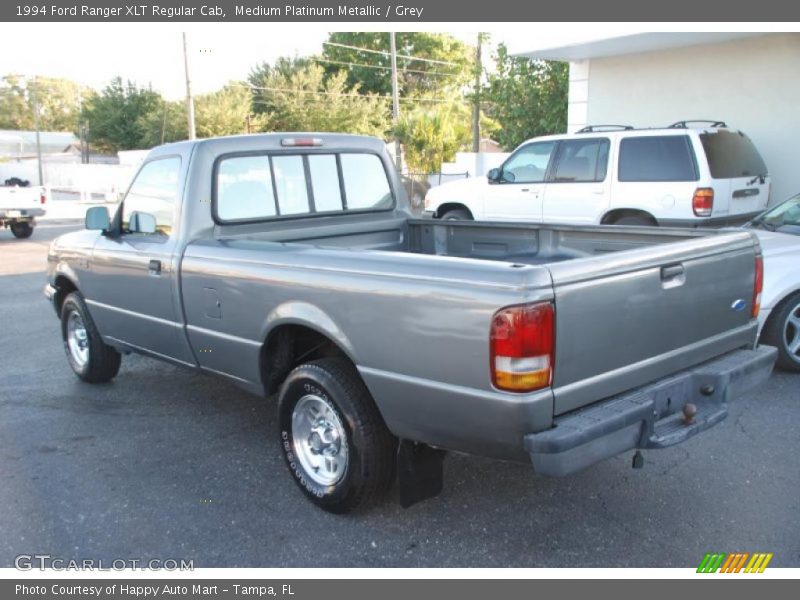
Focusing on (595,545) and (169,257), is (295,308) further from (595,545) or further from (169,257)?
(595,545)

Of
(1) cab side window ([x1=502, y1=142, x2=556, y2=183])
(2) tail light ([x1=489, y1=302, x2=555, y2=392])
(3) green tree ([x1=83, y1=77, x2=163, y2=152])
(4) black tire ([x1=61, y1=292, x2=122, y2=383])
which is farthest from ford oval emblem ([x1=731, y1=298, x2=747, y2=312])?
(3) green tree ([x1=83, y1=77, x2=163, y2=152])

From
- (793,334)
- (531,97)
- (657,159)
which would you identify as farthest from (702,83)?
(793,334)

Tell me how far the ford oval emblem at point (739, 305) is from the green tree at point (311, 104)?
3834cm

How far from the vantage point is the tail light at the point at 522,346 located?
2777 mm

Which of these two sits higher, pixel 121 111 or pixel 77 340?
pixel 121 111

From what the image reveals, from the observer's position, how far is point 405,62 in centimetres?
5059

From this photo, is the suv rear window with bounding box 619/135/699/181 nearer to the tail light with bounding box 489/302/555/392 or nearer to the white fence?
the tail light with bounding box 489/302/555/392

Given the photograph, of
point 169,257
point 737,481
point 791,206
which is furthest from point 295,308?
point 791,206

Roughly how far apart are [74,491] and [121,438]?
781 mm

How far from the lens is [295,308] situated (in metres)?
3.63

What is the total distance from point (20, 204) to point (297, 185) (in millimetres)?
14522

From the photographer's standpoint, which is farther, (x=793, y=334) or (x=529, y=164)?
(x=529, y=164)

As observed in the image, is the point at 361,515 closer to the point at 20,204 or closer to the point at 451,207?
the point at 451,207

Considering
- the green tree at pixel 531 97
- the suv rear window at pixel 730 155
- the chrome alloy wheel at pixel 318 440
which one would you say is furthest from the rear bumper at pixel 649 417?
the green tree at pixel 531 97
